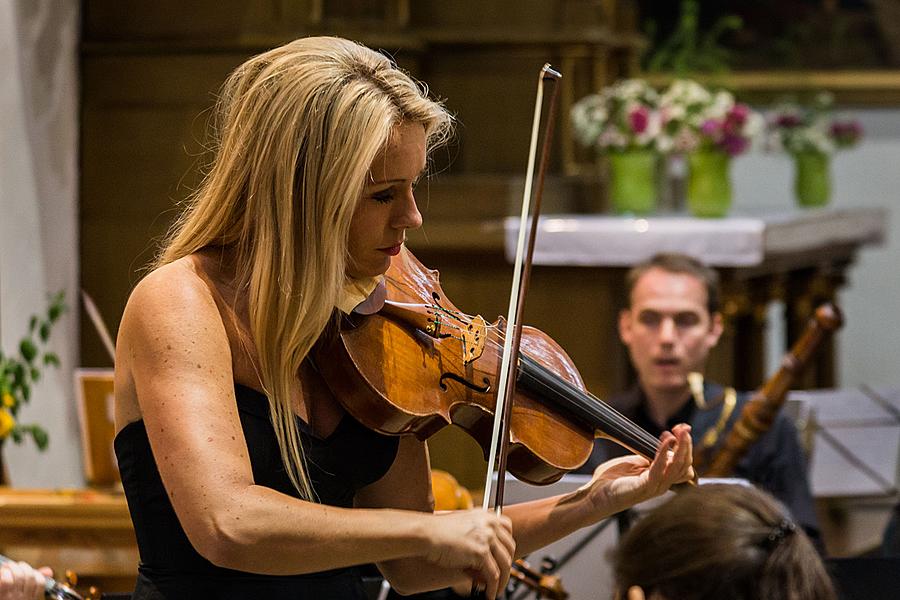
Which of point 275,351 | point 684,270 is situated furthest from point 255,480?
point 684,270

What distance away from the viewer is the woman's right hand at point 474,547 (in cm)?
152

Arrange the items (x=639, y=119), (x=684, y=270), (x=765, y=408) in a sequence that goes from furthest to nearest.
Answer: (x=639, y=119) < (x=684, y=270) < (x=765, y=408)

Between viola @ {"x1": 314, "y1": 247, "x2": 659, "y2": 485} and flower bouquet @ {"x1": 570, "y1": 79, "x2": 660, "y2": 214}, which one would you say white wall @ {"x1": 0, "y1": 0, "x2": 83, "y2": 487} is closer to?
flower bouquet @ {"x1": 570, "y1": 79, "x2": 660, "y2": 214}

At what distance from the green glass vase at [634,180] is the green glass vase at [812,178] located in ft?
4.25

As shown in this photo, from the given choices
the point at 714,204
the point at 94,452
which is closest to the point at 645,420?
the point at 94,452

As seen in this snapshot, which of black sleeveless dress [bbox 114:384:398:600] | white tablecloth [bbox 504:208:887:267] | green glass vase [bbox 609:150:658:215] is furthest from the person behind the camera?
green glass vase [bbox 609:150:658:215]

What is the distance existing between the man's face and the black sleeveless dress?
1896 mm

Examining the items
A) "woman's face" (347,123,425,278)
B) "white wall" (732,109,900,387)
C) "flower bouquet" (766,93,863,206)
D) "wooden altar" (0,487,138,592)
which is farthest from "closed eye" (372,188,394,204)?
"white wall" (732,109,900,387)

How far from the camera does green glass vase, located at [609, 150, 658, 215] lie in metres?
5.64

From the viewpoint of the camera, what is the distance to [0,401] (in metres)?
3.29

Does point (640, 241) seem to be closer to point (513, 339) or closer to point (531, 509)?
point (531, 509)

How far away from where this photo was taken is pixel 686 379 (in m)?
3.65

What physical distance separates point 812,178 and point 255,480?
5401 millimetres

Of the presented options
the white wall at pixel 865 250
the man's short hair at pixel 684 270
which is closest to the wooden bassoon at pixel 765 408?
the man's short hair at pixel 684 270
